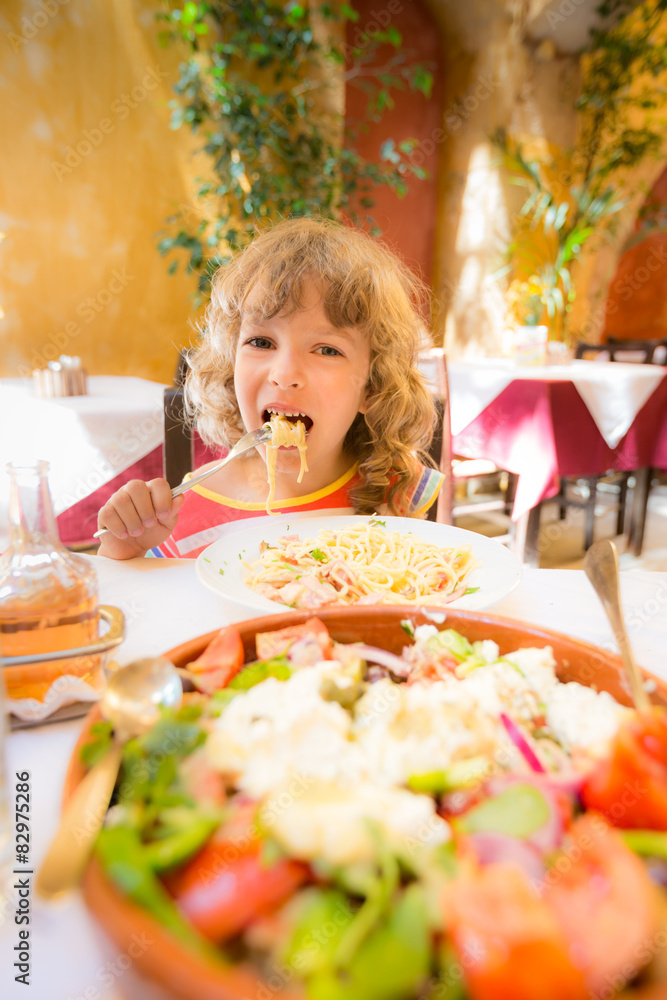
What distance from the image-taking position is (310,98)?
417 centimetres

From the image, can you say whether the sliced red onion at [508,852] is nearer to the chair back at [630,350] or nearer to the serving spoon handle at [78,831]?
the serving spoon handle at [78,831]

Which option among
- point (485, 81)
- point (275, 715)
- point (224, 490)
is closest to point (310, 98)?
point (485, 81)

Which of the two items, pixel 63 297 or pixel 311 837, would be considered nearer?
pixel 311 837

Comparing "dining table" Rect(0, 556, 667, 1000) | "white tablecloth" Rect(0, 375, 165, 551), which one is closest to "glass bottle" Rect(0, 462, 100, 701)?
"dining table" Rect(0, 556, 667, 1000)

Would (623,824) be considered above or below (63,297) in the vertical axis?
below

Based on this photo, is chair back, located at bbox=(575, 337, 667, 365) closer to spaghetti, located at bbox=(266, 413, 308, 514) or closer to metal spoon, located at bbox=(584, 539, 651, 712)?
spaghetti, located at bbox=(266, 413, 308, 514)

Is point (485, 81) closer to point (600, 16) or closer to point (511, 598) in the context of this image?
point (600, 16)

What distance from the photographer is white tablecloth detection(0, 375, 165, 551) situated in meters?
2.27

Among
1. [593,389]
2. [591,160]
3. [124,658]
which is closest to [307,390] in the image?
[124,658]

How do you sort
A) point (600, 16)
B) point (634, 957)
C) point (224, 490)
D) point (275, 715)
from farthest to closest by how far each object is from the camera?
point (600, 16), point (224, 490), point (275, 715), point (634, 957)

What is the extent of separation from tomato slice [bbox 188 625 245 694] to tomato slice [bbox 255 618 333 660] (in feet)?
0.06

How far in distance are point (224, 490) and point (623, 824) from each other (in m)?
1.35

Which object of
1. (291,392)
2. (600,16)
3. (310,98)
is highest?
(600,16)

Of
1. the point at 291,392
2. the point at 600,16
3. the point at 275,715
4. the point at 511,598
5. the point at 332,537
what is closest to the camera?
the point at 275,715
